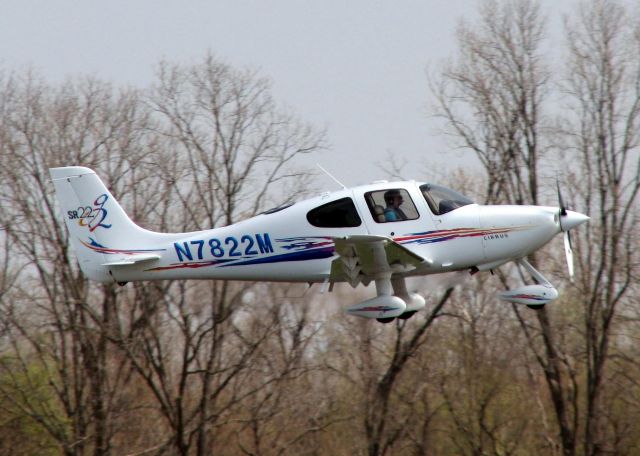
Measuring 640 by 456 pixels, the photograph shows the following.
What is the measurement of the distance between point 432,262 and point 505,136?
1311cm

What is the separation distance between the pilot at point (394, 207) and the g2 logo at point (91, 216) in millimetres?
4515

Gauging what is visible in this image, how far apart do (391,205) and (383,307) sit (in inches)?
57.5

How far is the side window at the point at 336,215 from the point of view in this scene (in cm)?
1492

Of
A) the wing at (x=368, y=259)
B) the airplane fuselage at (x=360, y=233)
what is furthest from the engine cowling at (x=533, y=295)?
the wing at (x=368, y=259)

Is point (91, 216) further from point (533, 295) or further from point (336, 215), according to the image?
point (533, 295)

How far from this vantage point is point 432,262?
49.6ft

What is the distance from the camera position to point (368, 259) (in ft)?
48.7

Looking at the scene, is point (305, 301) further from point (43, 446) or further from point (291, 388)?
point (43, 446)

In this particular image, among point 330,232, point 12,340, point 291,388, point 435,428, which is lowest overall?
point 435,428

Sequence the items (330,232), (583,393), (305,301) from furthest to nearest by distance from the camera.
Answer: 1. (583,393)
2. (305,301)
3. (330,232)

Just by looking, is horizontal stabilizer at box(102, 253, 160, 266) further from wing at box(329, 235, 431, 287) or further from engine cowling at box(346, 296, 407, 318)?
engine cowling at box(346, 296, 407, 318)

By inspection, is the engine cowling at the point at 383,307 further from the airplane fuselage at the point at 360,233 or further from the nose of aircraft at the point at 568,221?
the nose of aircraft at the point at 568,221

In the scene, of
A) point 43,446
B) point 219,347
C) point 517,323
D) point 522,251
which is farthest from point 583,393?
point 522,251

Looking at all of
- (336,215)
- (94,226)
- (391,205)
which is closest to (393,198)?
(391,205)
